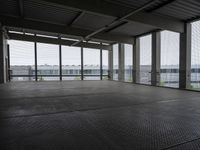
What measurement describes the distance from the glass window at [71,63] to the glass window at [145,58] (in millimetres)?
5528

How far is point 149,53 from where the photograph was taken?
8.99 m

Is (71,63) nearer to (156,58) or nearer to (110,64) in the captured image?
(110,64)

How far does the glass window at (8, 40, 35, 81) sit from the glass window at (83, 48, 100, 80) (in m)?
4.24

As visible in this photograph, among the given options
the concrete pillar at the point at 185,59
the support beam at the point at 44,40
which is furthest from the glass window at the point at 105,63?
the concrete pillar at the point at 185,59

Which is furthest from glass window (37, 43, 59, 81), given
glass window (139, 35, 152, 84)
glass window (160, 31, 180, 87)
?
glass window (160, 31, 180, 87)

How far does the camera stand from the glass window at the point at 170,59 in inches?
293

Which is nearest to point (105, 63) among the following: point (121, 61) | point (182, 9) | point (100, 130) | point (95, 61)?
point (95, 61)

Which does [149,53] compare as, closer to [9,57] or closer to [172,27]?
[172,27]

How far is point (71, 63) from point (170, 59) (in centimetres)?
777

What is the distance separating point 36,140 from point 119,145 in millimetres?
950

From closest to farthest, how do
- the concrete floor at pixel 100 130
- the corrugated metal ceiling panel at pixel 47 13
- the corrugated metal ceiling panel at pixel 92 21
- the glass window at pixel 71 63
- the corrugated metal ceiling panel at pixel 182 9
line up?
1. the concrete floor at pixel 100 130
2. the corrugated metal ceiling panel at pixel 182 9
3. the corrugated metal ceiling panel at pixel 47 13
4. the corrugated metal ceiling panel at pixel 92 21
5. the glass window at pixel 71 63

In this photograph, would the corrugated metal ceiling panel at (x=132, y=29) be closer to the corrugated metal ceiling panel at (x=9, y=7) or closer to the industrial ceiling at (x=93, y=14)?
the industrial ceiling at (x=93, y=14)

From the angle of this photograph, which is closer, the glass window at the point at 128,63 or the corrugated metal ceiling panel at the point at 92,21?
the corrugated metal ceiling panel at the point at 92,21

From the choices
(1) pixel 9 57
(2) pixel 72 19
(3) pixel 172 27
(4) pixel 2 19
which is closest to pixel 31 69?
(1) pixel 9 57
